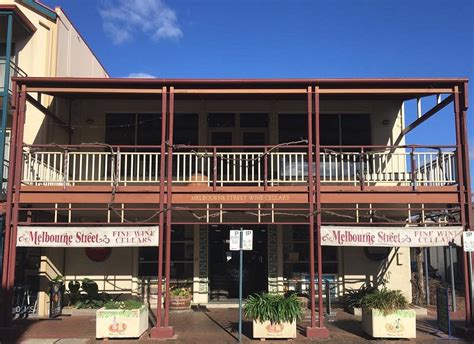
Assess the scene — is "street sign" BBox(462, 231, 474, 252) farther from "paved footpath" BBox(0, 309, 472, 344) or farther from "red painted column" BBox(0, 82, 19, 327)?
"red painted column" BBox(0, 82, 19, 327)

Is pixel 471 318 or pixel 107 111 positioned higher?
pixel 107 111

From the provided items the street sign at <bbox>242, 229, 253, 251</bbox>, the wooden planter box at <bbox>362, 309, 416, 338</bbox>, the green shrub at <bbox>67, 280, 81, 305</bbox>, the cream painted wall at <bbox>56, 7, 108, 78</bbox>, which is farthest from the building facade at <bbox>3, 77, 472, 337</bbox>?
the wooden planter box at <bbox>362, 309, 416, 338</bbox>

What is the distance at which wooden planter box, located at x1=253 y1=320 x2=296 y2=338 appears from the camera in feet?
33.2

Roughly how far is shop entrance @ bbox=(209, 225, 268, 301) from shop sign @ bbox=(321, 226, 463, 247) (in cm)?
426

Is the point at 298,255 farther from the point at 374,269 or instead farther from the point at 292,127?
the point at 292,127

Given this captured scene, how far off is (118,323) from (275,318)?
3313mm

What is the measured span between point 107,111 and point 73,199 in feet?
15.3

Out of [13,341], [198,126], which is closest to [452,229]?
[198,126]

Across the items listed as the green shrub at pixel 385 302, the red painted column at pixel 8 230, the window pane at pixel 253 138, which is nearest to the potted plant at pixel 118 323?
the red painted column at pixel 8 230

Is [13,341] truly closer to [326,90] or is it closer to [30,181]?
[30,181]

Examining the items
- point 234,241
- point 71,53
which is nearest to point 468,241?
point 234,241

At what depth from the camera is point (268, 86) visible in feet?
37.6

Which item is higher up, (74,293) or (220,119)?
(220,119)

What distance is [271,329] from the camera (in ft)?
33.2
